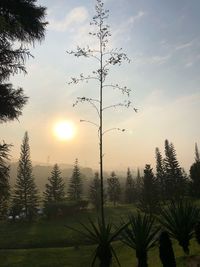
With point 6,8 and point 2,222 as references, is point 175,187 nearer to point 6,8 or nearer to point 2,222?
point 2,222

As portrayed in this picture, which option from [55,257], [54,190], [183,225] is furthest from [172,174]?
[183,225]

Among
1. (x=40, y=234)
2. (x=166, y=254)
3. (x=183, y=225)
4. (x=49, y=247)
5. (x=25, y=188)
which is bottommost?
(x=166, y=254)

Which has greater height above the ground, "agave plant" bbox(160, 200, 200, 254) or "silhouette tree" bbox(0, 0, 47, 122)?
"silhouette tree" bbox(0, 0, 47, 122)

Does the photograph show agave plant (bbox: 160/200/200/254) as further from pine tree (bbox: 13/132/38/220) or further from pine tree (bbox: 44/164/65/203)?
pine tree (bbox: 44/164/65/203)

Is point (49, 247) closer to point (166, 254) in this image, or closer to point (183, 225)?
point (183, 225)

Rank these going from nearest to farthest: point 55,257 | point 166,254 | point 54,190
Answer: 1. point 166,254
2. point 55,257
3. point 54,190

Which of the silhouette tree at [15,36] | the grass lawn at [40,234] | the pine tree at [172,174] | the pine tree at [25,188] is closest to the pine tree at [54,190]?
the pine tree at [25,188]

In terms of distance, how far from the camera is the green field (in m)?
35.8

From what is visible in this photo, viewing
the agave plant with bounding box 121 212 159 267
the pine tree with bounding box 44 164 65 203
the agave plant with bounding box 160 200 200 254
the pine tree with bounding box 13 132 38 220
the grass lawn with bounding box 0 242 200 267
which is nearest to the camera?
the agave plant with bounding box 121 212 159 267

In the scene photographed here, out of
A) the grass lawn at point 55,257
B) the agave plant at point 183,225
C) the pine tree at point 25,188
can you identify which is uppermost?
the pine tree at point 25,188

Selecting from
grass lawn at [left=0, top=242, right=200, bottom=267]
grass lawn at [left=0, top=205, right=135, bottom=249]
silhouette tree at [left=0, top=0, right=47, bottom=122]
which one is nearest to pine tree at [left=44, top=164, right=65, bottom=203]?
grass lawn at [left=0, top=205, right=135, bottom=249]

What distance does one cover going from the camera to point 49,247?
162 feet

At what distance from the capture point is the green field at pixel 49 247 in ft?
117

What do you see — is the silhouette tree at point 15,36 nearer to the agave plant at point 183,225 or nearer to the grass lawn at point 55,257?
the agave plant at point 183,225
